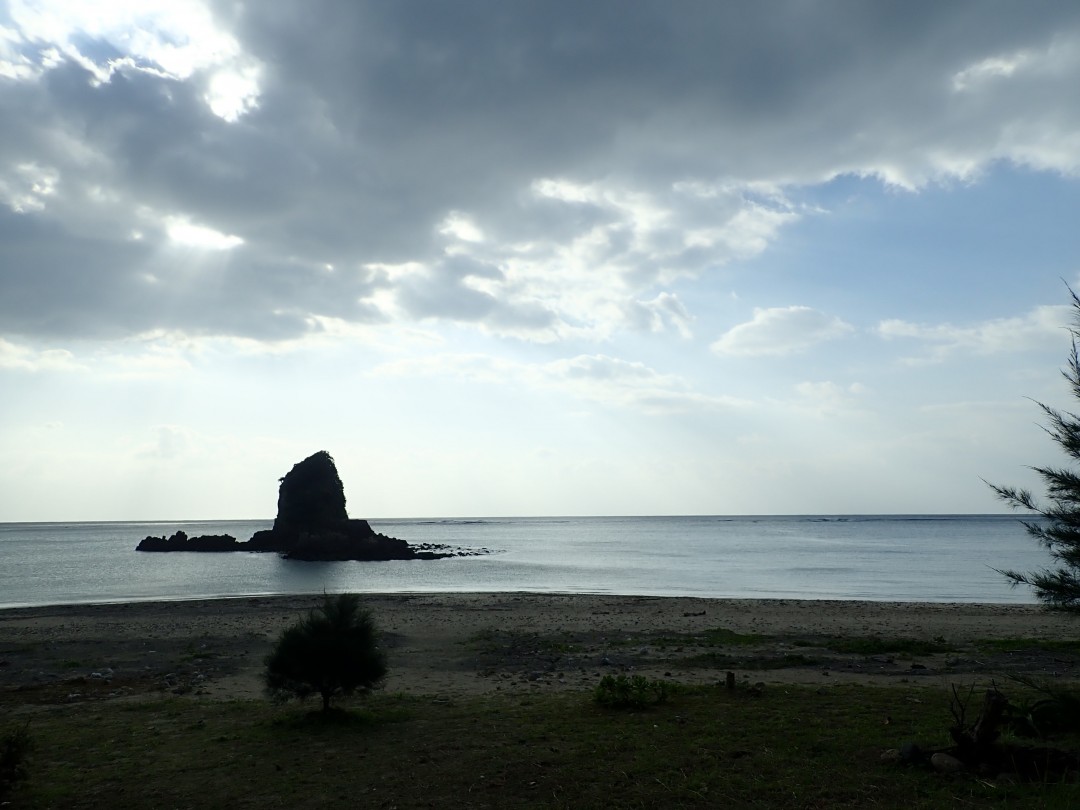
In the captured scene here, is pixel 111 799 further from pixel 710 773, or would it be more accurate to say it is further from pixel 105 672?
pixel 105 672

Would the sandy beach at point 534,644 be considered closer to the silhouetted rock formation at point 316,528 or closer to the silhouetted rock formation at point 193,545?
the silhouetted rock formation at point 316,528

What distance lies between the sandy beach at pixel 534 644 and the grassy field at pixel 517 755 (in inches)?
105

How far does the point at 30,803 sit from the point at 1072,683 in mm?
18572

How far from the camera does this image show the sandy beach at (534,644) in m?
17.6

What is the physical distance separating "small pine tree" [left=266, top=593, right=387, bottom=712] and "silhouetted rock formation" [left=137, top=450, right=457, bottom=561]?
283 ft

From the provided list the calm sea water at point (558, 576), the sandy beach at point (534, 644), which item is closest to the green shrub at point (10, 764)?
the sandy beach at point (534, 644)

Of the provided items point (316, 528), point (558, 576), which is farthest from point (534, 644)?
point (316, 528)

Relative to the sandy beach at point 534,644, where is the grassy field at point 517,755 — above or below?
above

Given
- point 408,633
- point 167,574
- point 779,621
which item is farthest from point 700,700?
point 167,574

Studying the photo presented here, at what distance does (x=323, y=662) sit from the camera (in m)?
13.5

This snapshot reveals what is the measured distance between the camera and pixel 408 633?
86.0 ft

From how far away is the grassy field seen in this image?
8844 millimetres

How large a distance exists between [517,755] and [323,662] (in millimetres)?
4701

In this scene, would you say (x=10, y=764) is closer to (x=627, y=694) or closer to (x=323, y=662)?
(x=323, y=662)
